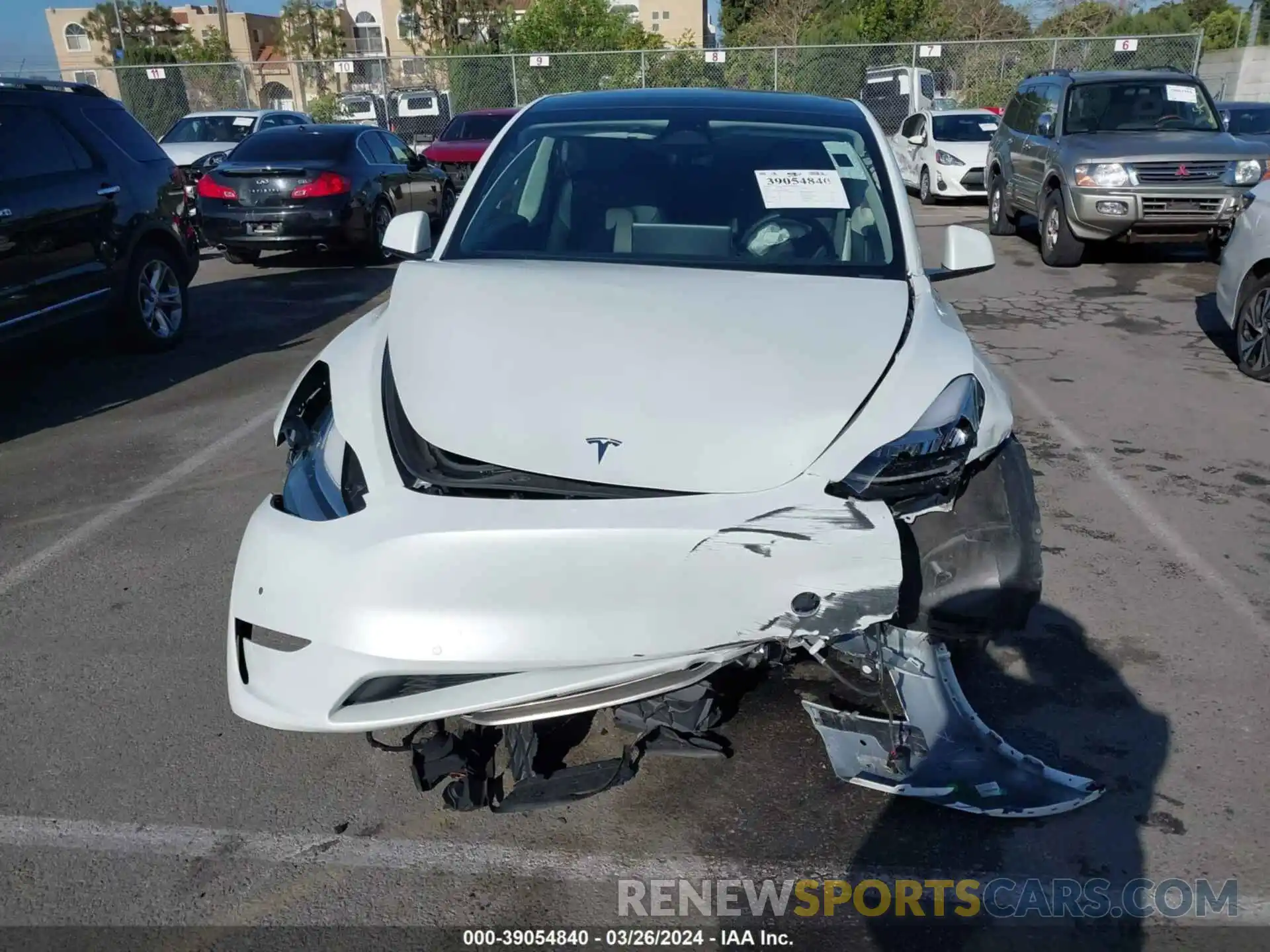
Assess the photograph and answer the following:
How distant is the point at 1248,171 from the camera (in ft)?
33.1

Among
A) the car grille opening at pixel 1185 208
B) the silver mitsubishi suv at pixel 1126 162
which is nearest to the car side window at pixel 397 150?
the silver mitsubishi suv at pixel 1126 162

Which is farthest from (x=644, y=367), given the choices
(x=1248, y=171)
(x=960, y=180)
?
(x=960, y=180)

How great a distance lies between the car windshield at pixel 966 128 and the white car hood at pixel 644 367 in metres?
15.2

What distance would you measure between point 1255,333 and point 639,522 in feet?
20.7

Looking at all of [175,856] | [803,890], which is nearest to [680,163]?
[803,890]

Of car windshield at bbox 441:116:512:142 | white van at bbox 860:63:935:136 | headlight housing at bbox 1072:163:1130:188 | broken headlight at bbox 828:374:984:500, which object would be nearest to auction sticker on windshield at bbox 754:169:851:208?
broken headlight at bbox 828:374:984:500

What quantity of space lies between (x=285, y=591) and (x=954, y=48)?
28027mm

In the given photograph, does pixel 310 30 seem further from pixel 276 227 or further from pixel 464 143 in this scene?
pixel 276 227

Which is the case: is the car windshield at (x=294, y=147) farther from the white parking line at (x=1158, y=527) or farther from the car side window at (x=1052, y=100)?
the white parking line at (x=1158, y=527)

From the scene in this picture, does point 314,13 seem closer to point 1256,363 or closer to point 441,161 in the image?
point 441,161

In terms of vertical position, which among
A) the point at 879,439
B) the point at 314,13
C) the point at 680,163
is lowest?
the point at 879,439

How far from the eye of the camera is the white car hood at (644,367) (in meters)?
2.46

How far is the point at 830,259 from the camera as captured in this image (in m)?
3.58

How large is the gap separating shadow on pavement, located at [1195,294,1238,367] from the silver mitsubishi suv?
42.4 inches
